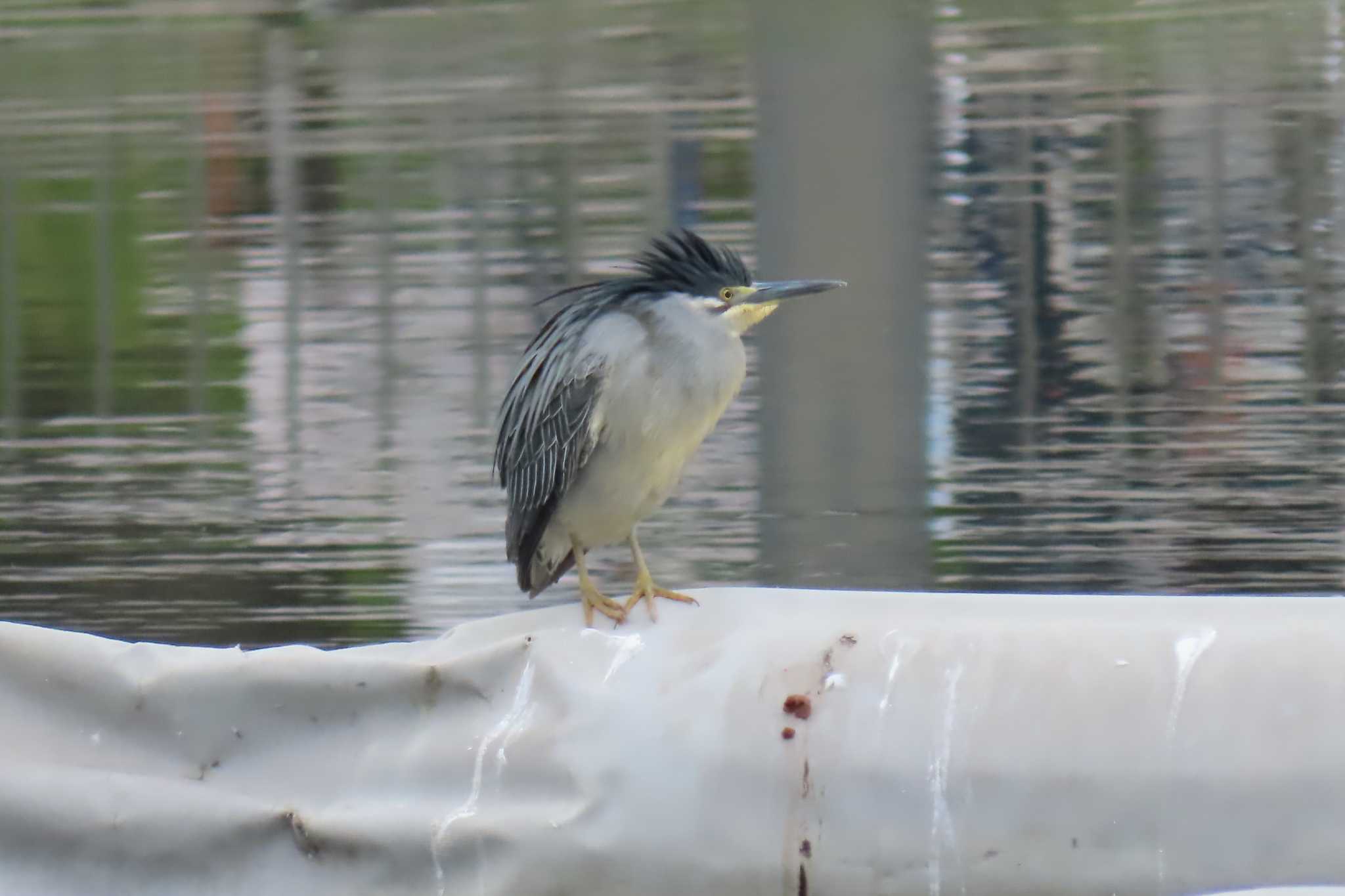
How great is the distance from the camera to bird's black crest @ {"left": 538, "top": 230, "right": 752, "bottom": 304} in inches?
107

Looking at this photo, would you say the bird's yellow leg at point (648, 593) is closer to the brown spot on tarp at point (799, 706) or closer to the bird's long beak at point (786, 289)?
the brown spot on tarp at point (799, 706)

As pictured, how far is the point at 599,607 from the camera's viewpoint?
2.59m

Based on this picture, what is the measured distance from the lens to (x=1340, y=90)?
3.21m

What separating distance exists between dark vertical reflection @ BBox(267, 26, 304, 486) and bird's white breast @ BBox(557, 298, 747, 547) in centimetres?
105

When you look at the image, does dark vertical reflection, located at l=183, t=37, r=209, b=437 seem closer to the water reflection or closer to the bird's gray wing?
the water reflection

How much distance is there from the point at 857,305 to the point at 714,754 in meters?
1.28

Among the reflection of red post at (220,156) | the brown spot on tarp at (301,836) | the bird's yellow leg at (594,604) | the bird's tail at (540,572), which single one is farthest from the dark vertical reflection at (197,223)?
the brown spot on tarp at (301,836)

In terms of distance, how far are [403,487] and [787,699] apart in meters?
1.49

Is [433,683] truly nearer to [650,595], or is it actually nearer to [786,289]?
[650,595]

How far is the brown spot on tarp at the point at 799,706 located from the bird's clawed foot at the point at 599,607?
1.26 feet

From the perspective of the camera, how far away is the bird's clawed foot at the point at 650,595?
8.36 feet

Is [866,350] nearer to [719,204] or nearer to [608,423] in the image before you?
[719,204]

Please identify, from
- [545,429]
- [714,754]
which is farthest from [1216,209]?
[714,754]

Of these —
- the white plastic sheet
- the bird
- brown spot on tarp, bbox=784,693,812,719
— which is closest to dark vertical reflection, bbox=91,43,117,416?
the white plastic sheet
